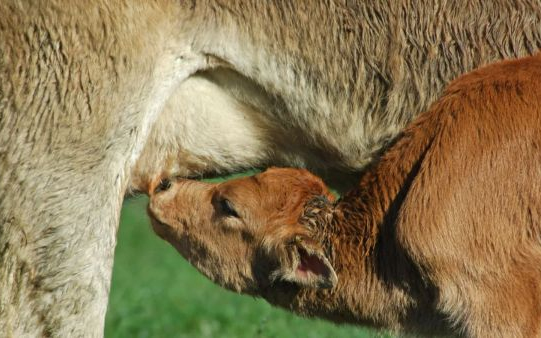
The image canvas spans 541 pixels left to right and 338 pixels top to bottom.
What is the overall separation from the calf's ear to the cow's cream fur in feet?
1.94

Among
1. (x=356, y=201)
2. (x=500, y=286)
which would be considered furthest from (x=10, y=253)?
(x=500, y=286)

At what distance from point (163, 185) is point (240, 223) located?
0.46 metres

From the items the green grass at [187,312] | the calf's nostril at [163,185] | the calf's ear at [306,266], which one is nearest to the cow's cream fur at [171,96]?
the calf's nostril at [163,185]

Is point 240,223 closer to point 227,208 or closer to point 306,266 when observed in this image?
point 227,208

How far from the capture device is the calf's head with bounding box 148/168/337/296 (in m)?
6.40

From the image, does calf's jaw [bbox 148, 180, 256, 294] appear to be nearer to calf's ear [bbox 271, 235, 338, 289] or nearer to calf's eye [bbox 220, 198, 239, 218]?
calf's eye [bbox 220, 198, 239, 218]

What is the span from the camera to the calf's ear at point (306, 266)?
6.01 m

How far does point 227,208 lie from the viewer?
6594 mm

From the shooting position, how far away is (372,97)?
20.5 feet

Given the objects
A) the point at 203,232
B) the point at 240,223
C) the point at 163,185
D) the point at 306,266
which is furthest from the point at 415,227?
the point at 163,185

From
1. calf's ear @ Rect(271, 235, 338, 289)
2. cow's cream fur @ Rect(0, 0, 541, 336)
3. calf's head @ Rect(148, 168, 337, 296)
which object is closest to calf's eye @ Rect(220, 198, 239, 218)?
calf's head @ Rect(148, 168, 337, 296)

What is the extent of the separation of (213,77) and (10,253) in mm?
1374

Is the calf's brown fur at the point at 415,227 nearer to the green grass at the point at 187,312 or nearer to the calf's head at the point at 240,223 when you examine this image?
the calf's head at the point at 240,223

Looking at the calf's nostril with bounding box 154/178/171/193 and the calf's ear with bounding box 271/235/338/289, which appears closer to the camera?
the calf's ear with bounding box 271/235/338/289
